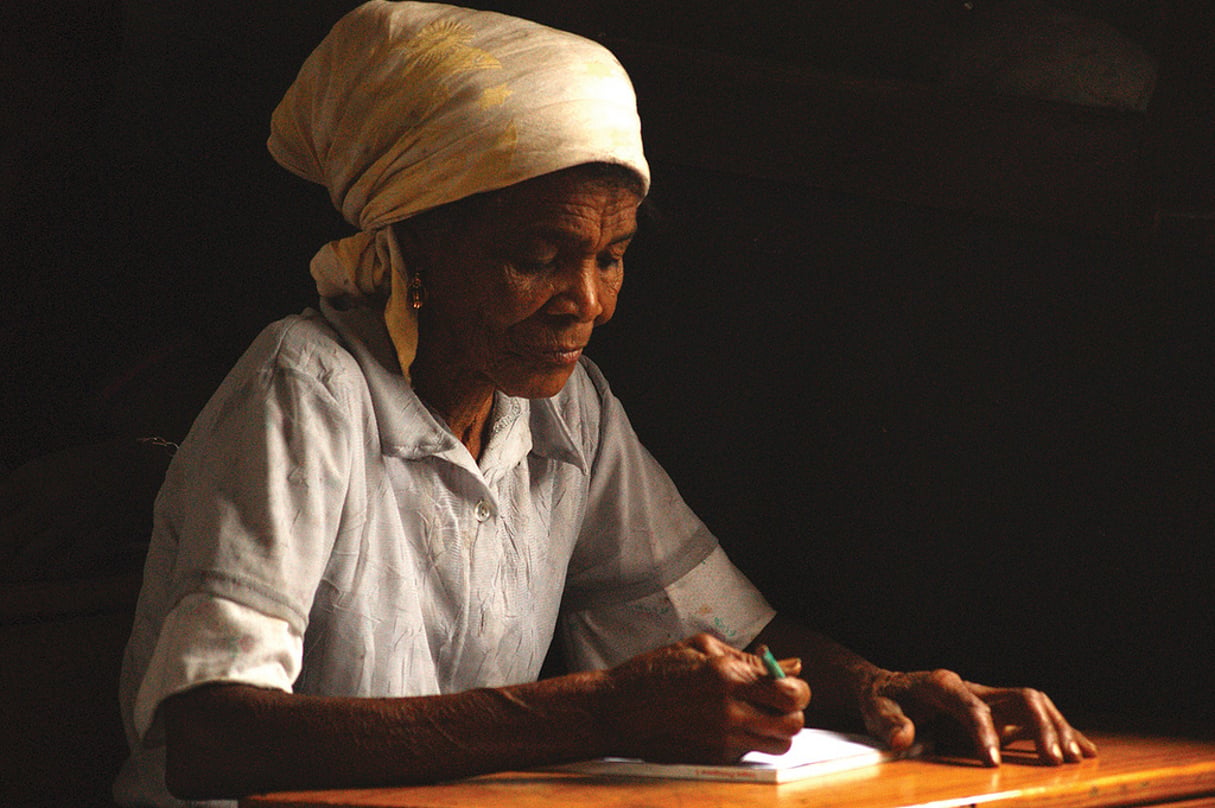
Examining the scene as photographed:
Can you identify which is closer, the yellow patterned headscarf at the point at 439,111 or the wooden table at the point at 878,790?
the wooden table at the point at 878,790

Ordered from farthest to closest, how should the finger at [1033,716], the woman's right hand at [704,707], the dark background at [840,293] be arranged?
the dark background at [840,293], the finger at [1033,716], the woman's right hand at [704,707]

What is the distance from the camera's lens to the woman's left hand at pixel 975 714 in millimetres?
1586

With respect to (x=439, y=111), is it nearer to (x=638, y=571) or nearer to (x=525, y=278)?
(x=525, y=278)

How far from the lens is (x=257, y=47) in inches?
110

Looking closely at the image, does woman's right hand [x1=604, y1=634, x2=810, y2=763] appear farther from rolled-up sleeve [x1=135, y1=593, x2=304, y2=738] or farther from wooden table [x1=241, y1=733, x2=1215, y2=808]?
rolled-up sleeve [x1=135, y1=593, x2=304, y2=738]

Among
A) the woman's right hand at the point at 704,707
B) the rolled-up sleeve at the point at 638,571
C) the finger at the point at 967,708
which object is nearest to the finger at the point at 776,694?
the woman's right hand at the point at 704,707

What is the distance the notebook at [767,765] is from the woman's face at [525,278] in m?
0.53

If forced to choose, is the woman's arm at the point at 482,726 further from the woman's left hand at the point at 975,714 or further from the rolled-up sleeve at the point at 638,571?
the rolled-up sleeve at the point at 638,571

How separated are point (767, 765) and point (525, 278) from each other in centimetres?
68

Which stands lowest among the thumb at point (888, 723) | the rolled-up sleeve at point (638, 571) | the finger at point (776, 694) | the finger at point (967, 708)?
the rolled-up sleeve at point (638, 571)

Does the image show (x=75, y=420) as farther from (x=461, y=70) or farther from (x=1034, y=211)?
(x=1034, y=211)

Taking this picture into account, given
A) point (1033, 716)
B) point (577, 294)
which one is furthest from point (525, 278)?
point (1033, 716)

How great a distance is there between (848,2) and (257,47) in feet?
4.23

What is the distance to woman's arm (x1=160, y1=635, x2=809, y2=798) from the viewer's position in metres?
1.39
